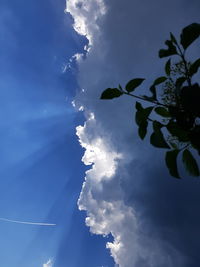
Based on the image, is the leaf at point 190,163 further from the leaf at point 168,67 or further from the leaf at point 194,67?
the leaf at point 168,67

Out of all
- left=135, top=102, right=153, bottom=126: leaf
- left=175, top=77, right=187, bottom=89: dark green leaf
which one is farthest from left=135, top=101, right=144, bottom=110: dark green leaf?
left=175, top=77, right=187, bottom=89: dark green leaf

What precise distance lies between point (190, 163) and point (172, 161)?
28 centimetres

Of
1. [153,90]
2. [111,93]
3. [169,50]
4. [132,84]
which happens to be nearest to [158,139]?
[153,90]

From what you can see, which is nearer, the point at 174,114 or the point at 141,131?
the point at 174,114

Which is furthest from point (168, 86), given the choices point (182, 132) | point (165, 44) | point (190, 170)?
point (190, 170)

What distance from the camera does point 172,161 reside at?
3428mm

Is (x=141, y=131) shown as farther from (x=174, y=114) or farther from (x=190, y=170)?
(x=190, y=170)

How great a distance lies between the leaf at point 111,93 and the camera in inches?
146

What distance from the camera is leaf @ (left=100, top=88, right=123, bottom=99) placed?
3.71m

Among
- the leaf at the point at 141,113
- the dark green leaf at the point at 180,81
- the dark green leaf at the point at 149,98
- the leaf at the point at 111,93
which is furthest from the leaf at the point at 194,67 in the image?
the leaf at the point at 111,93

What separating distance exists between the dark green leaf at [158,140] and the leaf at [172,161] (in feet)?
0.96

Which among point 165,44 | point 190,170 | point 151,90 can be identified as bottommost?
point 190,170

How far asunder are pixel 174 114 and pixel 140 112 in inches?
18.6

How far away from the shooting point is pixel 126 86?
11.9 ft
